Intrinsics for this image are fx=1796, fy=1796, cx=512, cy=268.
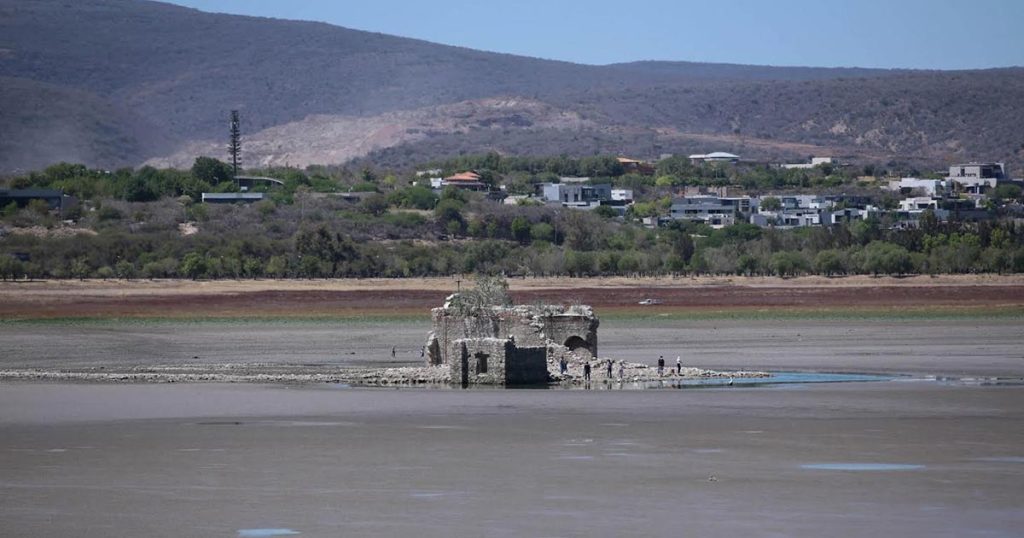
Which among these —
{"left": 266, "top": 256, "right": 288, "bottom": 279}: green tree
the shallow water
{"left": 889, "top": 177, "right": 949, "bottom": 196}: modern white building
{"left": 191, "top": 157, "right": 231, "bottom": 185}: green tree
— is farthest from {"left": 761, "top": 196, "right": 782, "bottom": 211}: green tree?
the shallow water

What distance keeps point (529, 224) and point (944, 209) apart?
38965mm

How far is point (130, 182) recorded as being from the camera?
133375mm

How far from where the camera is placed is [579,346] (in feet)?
143

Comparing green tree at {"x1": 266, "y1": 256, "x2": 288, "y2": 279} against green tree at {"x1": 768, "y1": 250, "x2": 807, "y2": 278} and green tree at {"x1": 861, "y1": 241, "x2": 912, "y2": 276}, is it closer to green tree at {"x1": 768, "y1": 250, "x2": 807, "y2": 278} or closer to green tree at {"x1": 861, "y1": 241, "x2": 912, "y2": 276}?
green tree at {"x1": 768, "y1": 250, "x2": 807, "y2": 278}

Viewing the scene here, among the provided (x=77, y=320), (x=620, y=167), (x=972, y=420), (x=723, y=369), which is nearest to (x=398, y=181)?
(x=620, y=167)

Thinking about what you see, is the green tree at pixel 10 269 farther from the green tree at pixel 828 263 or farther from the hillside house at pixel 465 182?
the hillside house at pixel 465 182

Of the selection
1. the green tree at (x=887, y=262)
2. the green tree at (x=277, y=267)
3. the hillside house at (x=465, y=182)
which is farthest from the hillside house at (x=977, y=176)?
the green tree at (x=277, y=267)

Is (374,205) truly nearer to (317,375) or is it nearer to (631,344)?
(631,344)

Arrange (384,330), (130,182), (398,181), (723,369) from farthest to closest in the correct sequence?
(398,181)
(130,182)
(384,330)
(723,369)

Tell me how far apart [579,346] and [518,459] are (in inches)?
634

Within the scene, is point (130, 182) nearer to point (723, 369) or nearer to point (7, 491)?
point (723, 369)

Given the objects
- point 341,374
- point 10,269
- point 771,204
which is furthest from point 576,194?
point 341,374

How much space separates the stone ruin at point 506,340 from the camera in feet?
132

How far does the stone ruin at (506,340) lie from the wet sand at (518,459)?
4.99 ft
